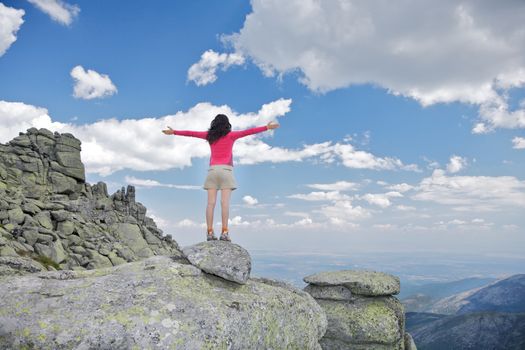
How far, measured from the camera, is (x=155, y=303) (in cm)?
1234

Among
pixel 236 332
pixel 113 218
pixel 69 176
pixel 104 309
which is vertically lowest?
pixel 236 332

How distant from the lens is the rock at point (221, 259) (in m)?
15.1

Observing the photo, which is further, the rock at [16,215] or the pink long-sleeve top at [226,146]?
the rock at [16,215]

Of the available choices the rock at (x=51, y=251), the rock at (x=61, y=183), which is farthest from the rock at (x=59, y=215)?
the rock at (x=61, y=183)

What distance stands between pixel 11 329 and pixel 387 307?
825 inches

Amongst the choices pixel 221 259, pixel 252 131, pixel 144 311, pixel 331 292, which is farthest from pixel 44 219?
pixel 144 311

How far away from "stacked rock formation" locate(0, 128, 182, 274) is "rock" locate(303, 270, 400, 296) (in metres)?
31.1

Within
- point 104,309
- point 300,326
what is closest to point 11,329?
point 104,309

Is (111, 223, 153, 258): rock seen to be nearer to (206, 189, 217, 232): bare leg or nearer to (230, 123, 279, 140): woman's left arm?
(206, 189, 217, 232): bare leg

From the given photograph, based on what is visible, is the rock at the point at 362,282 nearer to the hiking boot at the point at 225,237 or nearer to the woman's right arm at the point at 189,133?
the hiking boot at the point at 225,237

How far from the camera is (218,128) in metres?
17.4

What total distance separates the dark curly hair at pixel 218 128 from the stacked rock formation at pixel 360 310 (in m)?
13.2

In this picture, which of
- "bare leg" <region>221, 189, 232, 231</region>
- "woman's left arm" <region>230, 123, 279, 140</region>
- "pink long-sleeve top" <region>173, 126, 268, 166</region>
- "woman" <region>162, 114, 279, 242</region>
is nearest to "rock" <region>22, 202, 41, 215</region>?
"woman" <region>162, 114, 279, 242</region>

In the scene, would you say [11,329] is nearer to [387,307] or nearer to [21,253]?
[387,307]
